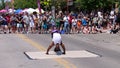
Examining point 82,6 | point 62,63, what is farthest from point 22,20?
point 62,63

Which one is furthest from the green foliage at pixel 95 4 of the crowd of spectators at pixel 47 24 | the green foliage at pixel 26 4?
the green foliage at pixel 26 4

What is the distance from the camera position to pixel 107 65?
45.1 ft

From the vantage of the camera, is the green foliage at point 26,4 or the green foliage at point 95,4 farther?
the green foliage at point 26,4

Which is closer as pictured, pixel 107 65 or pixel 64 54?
pixel 107 65

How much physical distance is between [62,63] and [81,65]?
2.50 ft

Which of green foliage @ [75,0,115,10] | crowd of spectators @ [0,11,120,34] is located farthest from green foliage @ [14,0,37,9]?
crowd of spectators @ [0,11,120,34]

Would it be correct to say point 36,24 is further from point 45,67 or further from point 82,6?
point 45,67

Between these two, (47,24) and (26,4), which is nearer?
(47,24)

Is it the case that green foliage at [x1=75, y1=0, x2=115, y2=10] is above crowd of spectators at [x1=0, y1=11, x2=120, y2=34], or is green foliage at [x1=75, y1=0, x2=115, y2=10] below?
above

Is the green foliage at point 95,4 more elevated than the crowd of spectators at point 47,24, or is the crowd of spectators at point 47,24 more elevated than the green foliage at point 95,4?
the green foliage at point 95,4

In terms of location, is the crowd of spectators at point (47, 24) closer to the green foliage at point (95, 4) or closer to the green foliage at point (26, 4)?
the green foliage at point (95, 4)

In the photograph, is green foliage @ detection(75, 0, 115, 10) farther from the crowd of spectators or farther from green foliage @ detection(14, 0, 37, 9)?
green foliage @ detection(14, 0, 37, 9)

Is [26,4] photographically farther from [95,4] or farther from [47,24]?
[47,24]

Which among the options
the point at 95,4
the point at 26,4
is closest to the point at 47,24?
the point at 95,4
